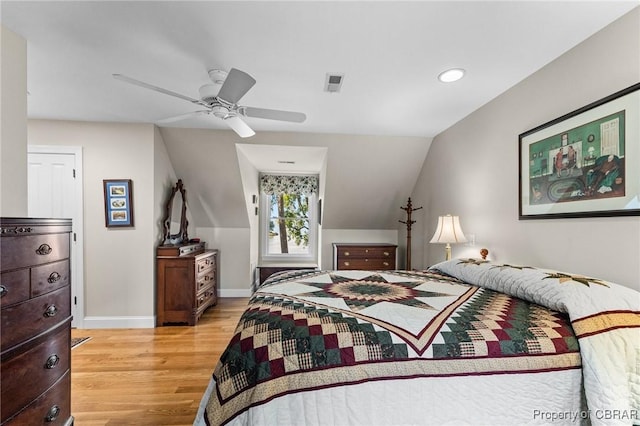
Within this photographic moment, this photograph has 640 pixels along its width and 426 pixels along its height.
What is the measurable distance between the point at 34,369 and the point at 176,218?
2737 millimetres

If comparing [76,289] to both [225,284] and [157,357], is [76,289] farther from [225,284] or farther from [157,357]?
[225,284]

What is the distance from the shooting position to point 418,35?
163cm

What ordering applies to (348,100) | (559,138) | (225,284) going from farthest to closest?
1. (225,284)
2. (348,100)
3. (559,138)

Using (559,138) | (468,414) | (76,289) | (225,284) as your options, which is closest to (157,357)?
(76,289)

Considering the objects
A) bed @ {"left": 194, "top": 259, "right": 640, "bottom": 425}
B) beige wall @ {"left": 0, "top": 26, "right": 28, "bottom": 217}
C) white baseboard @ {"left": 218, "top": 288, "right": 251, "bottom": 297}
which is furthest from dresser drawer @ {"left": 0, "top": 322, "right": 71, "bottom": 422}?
white baseboard @ {"left": 218, "top": 288, "right": 251, "bottom": 297}

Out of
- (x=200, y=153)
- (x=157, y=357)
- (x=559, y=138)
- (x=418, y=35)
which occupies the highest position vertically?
(x=418, y=35)

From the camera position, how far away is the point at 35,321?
55.1 inches

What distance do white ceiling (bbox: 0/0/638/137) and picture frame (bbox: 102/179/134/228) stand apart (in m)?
0.91

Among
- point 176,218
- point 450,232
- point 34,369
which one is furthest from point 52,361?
point 450,232

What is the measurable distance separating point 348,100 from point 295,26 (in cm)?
108

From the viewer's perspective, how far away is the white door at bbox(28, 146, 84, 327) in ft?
10.4

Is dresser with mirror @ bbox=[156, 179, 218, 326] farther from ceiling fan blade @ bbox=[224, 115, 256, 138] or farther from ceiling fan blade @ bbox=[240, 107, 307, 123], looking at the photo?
ceiling fan blade @ bbox=[240, 107, 307, 123]

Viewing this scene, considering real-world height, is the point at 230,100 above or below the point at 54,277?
above

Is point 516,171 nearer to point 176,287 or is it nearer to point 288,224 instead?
point 176,287
